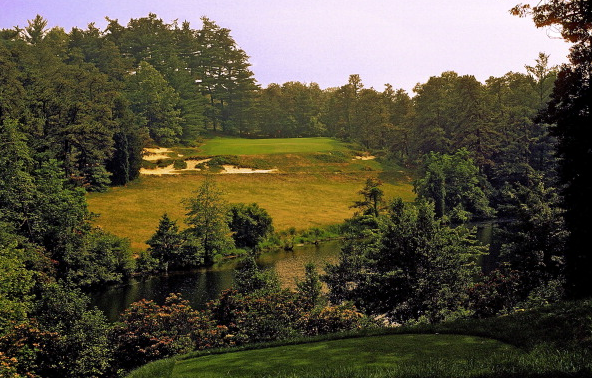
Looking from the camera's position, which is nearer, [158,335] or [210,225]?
[158,335]

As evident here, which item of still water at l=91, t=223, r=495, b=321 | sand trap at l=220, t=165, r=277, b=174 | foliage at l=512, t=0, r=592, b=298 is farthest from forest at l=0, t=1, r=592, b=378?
Answer: sand trap at l=220, t=165, r=277, b=174

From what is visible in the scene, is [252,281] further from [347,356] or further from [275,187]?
[275,187]

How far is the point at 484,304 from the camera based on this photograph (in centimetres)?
2186

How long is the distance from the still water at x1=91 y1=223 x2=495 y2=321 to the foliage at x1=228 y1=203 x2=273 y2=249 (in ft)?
11.1

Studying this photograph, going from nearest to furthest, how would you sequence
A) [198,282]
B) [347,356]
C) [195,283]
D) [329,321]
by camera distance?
[347,356] → [329,321] → [195,283] → [198,282]

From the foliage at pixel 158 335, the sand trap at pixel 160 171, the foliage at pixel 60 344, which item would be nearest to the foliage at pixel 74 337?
the foliage at pixel 60 344

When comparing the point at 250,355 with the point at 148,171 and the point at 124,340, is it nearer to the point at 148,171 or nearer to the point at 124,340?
the point at 124,340

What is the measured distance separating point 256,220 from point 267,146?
51.8 meters

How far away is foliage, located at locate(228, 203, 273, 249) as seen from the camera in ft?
182

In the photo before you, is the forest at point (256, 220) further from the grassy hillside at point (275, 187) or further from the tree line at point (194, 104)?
the grassy hillside at point (275, 187)

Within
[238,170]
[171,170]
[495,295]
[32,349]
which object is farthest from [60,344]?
[238,170]

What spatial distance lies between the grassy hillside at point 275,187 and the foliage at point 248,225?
235 inches

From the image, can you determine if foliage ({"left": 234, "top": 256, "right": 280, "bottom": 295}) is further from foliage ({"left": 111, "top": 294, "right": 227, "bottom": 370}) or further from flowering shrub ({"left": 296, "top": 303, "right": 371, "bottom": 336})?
flowering shrub ({"left": 296, "top": 303, "right": 371, "bottom": 336})

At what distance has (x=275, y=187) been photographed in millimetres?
81938
